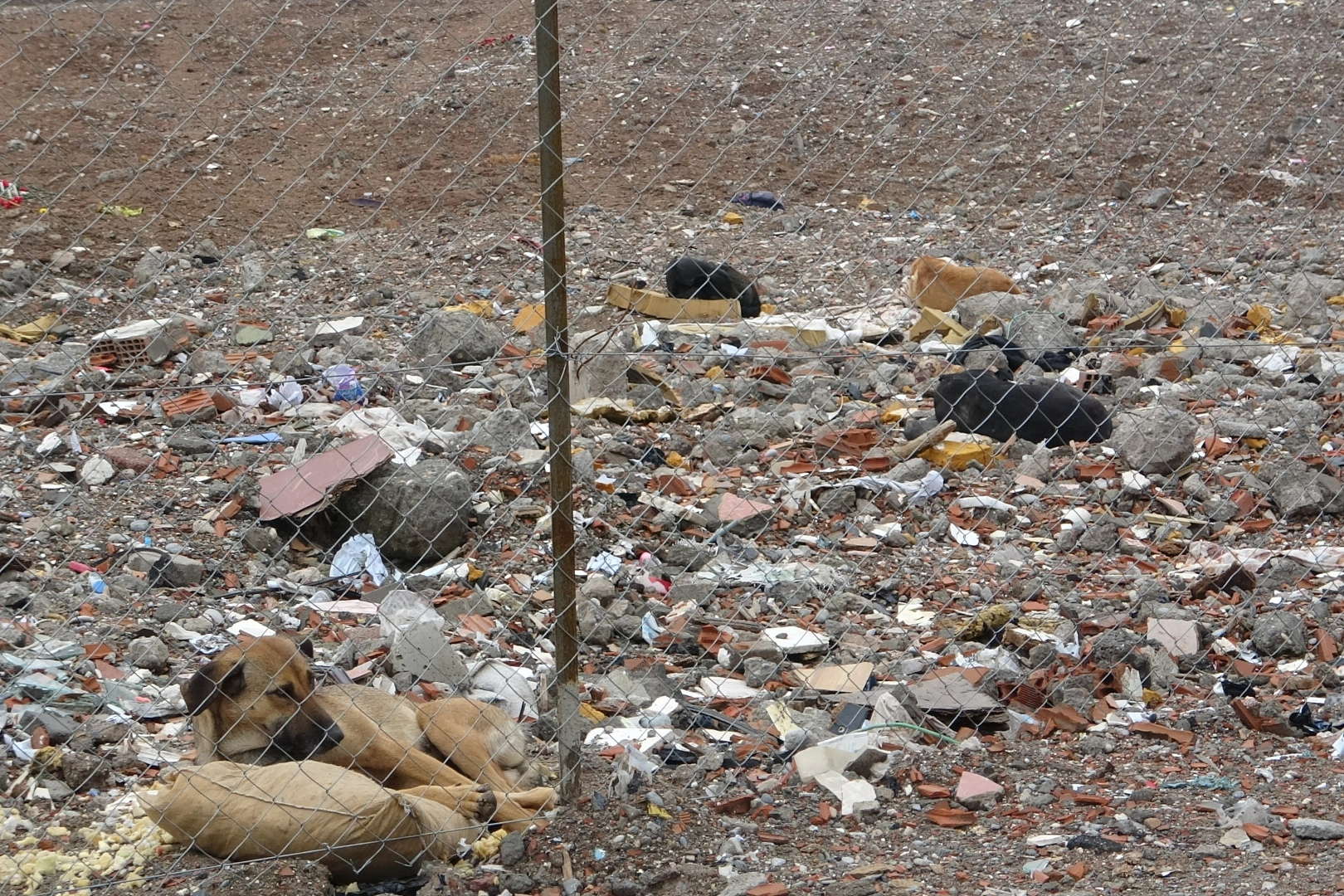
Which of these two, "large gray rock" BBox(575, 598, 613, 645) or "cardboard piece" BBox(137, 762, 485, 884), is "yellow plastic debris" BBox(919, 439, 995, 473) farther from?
"cardboard piece" BBox(137, 762, 485, 884)

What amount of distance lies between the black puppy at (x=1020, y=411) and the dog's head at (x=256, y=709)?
3359 mm

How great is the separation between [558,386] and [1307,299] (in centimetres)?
600

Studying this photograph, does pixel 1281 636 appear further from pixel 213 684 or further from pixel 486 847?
pixel 213 684

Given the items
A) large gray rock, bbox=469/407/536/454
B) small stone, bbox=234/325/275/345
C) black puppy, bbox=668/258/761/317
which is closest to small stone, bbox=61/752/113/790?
large gray rock, bbox=469/407/536/454

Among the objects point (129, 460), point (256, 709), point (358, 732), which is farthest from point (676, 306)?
point (256, 709)

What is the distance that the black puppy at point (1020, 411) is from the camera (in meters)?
5.43

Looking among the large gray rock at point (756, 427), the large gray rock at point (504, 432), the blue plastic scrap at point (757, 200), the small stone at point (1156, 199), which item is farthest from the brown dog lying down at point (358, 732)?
the small stone at point (1156, 199)

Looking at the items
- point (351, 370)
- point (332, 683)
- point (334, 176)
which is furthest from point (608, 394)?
point (334, 176)

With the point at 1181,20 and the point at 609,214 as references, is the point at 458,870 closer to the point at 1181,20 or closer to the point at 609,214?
the point at 609,214

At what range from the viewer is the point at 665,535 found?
470 cm

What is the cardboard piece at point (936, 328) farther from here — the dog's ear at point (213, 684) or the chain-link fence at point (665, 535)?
the dog's ear at point (213, 684)

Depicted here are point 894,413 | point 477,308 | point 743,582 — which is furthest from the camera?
point 477,308

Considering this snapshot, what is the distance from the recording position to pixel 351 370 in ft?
18.8

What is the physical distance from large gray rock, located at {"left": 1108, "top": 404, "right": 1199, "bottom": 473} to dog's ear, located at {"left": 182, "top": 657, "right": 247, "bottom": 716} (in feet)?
12.2
